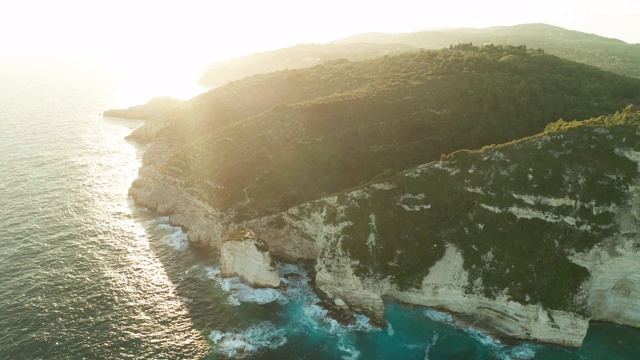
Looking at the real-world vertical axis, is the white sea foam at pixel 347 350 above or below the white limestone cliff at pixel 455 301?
below

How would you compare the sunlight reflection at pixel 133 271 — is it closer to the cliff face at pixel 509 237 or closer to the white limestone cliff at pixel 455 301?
the white limestone cliff at pixel 455 301

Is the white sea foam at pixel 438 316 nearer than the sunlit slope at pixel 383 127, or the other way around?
the white sea foam at pixel 438 316

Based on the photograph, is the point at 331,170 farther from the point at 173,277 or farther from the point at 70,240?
the point at 70,240

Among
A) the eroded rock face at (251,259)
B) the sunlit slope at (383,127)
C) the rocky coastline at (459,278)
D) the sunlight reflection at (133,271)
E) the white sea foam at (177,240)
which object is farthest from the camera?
the sunlit slope at (383,127)

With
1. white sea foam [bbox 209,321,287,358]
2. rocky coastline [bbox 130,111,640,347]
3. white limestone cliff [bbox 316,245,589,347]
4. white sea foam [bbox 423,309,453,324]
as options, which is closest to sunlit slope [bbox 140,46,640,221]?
rocky coastline [bbox 130,111,640,347]

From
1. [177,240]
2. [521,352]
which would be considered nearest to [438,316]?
[521,352]

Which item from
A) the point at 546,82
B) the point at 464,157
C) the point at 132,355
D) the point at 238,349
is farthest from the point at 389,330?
the point at 546,82

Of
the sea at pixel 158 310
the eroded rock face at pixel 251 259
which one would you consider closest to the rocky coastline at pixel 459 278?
the sea at pixel 158 310
